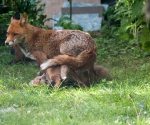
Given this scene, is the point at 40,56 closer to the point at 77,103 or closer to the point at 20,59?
the point at 20,59

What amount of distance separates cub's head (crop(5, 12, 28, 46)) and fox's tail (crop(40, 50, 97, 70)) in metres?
1.20

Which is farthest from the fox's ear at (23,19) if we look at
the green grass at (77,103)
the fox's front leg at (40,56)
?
the green grass at (77,103)

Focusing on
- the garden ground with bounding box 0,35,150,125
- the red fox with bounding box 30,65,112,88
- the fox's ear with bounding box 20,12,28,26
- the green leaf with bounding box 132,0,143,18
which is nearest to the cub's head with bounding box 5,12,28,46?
the fox's ear with bounding box 20,12,28,26

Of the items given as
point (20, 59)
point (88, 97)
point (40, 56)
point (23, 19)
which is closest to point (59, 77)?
point (40, 56)

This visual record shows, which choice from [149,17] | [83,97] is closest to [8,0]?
[83,97]

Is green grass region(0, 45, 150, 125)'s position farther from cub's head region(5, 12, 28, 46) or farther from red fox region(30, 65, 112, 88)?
cub's head region(5, 12, 28, 46)

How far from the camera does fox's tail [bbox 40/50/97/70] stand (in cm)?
751

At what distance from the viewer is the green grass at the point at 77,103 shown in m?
5.16

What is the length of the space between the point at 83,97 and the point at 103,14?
837 cm

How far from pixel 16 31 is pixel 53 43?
771mm

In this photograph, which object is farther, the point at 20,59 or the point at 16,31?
the point at 20,59

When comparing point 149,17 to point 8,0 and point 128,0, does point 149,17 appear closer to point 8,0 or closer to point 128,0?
point 128,0

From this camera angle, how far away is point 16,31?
849 centimetres

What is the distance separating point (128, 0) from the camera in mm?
9477
